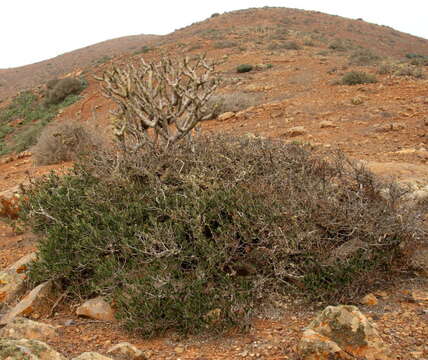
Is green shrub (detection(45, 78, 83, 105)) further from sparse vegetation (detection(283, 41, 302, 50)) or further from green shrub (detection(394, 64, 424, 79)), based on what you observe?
green shrub (detection(394, 64, 424, 79))

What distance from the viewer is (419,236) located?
2840 millimetres

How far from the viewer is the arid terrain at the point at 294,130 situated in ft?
7.59

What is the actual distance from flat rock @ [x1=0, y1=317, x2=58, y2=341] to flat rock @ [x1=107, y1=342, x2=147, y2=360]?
607mm

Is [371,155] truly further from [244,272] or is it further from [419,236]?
[244,272]

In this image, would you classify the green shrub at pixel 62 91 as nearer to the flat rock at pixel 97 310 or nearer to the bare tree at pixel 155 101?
the bare tree at pixel 155 101

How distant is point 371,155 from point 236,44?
57.1 feet

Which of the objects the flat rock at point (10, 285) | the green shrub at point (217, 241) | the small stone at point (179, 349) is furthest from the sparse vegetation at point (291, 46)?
the small stone at point (179, 349)

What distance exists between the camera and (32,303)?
2850 millimetres

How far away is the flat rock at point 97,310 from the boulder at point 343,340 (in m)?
1.41

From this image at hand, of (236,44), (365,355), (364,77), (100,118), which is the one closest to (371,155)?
A: (365,355)

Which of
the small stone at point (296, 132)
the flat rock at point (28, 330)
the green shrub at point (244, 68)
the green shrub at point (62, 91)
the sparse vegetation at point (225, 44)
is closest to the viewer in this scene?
the flat rock at point (28, 330)

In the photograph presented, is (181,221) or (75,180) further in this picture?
(75,180)

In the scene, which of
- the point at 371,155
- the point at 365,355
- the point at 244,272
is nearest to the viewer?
the point at 365,355

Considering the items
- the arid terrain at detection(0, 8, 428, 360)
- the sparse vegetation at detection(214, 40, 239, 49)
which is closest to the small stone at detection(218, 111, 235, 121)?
the arid terrain at detection(0, 8, 428, 360)
